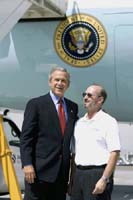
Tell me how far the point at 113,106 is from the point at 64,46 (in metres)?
0.99

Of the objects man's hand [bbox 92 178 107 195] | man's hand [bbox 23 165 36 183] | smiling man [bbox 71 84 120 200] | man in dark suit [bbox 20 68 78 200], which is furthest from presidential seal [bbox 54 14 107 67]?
man's hand [bbox 92 178 107 195]

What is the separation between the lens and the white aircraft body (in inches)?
303

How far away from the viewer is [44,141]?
4930mm

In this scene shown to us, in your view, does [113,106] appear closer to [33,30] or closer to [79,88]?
[79,88]

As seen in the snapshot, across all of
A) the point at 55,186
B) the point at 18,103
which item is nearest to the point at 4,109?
the point at 18,103

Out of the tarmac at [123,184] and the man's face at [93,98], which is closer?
the man's face at [93,98]

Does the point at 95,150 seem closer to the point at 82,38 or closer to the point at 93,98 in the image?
the point at 93,98

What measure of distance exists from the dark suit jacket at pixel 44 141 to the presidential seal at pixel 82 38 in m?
2.83

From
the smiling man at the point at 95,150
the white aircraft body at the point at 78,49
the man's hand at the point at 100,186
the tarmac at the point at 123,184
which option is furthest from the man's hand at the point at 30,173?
the tarmac at the point at 123,184

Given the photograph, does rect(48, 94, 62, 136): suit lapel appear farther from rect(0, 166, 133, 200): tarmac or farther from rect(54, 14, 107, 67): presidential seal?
rect(0, 166, 133, 200): tarmac

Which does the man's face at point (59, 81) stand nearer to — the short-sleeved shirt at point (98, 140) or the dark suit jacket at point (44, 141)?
the dark suit jacket at point (44, 141)

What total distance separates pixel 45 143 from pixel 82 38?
9.83 ft

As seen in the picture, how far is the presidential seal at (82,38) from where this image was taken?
7695 millimetres

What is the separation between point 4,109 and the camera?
8508mm
